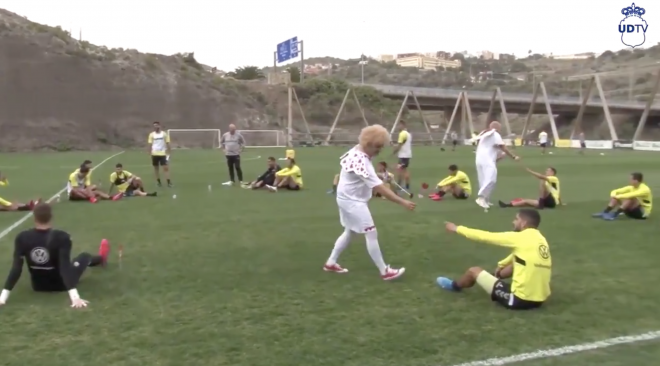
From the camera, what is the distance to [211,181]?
2333 cm

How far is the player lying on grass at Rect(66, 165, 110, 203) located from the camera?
16891 mm

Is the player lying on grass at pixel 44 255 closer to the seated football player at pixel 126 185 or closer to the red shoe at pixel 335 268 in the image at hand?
the red shoe at pixel 335 268

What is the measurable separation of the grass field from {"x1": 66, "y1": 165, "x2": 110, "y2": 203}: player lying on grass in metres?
2.95

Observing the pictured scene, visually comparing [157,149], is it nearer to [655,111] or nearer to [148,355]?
[148,355]

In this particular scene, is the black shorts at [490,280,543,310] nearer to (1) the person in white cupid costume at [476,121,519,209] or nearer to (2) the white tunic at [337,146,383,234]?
(2) the white tunic at [337,146,383,234]

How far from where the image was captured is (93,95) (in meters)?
59.3

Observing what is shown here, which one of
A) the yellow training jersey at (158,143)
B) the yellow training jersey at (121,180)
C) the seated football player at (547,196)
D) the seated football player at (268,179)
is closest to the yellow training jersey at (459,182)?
the seated football player at (547,196)

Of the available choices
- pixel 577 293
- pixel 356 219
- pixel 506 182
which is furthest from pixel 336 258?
pixel 506 182

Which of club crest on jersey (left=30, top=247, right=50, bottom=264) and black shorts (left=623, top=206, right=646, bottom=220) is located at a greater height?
club crest on jersey (left=30, top=247, right=50, bottom=264)

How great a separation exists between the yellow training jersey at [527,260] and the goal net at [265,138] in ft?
184

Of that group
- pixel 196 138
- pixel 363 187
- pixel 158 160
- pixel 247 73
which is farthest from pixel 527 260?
pixel 247 73

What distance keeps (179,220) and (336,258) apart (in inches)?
224

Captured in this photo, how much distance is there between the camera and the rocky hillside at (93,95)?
54.6 m

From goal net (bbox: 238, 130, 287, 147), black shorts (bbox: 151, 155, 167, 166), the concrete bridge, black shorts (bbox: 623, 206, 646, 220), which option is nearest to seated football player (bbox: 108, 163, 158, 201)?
black shorts (bbox: 151, 155, 167, 166)
